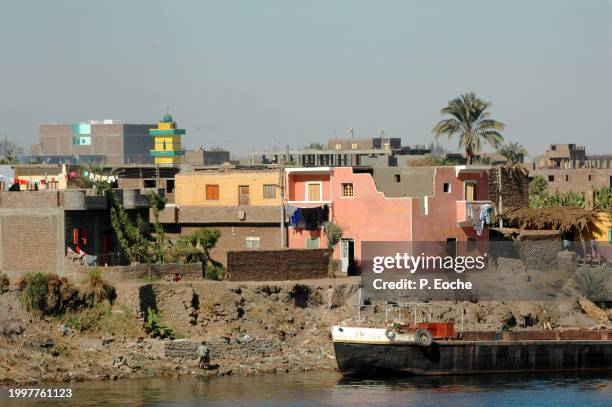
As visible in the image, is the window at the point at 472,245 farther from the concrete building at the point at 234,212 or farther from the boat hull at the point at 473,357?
the boat hull at the point at 473,357

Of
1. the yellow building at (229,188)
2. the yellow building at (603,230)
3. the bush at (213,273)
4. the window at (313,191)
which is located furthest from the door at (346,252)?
the yellow building at (603,230)

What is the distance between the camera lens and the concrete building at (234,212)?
6066 centimetres

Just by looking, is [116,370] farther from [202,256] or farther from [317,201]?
[317,201]

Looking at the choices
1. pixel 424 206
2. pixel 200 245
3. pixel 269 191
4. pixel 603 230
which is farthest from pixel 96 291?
pixel 603 230

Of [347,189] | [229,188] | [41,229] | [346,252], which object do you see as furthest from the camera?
[229,188]

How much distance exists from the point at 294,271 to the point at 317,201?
21.4 ft

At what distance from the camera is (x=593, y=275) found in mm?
58000

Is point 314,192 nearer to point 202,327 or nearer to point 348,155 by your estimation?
point 202,327

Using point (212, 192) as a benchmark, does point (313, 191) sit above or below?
below

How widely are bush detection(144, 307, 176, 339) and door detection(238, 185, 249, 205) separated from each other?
44.9 ft

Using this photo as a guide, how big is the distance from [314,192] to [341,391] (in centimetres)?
1695

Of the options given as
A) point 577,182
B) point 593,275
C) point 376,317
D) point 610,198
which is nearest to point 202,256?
point 376,317

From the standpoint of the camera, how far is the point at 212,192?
64250mm

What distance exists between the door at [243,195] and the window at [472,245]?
33.7ft
